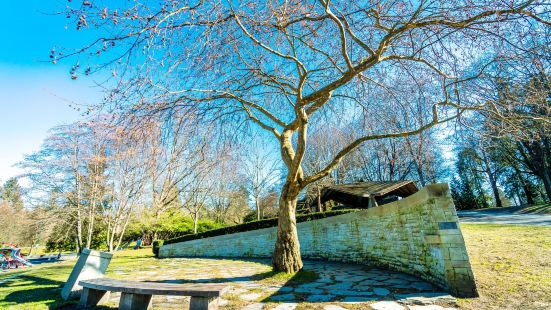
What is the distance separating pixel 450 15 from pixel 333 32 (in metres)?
2.07

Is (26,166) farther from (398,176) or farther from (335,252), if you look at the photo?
(398,176)

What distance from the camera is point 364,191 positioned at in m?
13.0

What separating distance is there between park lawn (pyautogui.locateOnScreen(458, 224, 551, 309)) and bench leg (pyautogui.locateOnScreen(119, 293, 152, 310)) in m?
4.24

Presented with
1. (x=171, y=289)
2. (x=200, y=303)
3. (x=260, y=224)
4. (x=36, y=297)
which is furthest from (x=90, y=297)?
(x=260, y=224)

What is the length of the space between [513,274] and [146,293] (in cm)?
564

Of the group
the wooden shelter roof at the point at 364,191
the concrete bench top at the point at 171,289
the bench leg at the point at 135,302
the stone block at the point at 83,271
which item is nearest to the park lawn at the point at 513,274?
the concrete bench top at the point at 171,289

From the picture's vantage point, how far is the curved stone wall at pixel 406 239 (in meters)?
3.95

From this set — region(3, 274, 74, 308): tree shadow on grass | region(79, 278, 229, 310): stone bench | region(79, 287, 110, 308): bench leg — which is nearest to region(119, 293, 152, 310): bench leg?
region(79, 278, 229, 310): stone bench

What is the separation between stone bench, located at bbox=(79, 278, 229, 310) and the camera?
3.12m

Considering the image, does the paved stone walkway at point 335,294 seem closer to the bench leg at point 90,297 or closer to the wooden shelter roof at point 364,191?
the bench leg at point 90,297

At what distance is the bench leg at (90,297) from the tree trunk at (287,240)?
3359 millimetres

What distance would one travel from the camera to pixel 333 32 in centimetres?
551

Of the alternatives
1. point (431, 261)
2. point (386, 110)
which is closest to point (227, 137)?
point (386, 110)

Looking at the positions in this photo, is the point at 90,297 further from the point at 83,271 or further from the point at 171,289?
the point at 171,289
